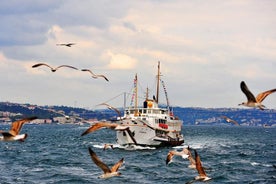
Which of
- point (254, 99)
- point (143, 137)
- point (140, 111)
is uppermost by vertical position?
point (140, 111)

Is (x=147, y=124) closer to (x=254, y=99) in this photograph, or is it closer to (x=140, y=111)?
(x=140, y=111)

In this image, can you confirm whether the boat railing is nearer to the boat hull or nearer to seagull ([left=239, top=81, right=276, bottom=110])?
the boat hull

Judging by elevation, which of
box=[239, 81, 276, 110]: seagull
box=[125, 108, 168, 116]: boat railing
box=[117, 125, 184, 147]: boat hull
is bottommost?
box=[117, 125, 184, 147]: boat hull

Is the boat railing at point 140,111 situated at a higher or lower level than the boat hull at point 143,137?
higher

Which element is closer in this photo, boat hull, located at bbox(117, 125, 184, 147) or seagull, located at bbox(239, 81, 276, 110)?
seagull, located at bbox(239, 81, 276, 110)

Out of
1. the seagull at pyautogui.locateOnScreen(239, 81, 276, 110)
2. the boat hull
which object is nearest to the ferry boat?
the boat hull

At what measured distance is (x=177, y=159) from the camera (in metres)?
77.9

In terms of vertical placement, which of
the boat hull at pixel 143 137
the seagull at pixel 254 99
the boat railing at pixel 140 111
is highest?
the boat railing at pixel 140 111

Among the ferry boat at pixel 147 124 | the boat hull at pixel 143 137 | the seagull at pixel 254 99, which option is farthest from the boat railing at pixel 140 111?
the seagull at pixel 254 99

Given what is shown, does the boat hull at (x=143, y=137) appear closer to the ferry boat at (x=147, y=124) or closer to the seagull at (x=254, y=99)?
the ferry boat at (x=147, y=124)

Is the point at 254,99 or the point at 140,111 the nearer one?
the point at 254,99

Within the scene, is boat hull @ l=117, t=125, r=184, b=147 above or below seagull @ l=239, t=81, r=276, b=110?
below

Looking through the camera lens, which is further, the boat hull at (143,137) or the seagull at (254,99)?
the boat hull at (143,137)

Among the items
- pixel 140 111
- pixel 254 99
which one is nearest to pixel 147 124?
pixel 140 111
